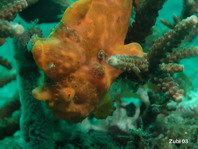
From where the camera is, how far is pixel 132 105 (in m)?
4.07

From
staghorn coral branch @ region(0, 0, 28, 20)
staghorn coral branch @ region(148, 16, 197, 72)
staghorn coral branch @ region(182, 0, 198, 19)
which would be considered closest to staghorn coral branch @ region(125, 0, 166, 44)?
staghorn coral branch @ region(148, 16, 197, 72)

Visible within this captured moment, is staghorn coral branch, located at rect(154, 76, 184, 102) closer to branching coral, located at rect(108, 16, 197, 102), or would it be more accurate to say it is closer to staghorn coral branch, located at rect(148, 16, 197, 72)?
branching coral, located at rect(108, 16, 197, 102)

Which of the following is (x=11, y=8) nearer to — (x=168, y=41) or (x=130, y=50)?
(x=130, y=50)

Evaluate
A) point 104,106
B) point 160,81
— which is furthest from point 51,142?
point 160,81

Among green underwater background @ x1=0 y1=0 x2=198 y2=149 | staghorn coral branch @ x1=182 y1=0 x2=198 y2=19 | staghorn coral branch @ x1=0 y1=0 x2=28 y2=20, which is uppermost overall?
staghorn coral branch @ x1=182 y1=0 x2=198 y2=19

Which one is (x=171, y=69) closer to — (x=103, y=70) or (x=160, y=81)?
(x=160, y=81)

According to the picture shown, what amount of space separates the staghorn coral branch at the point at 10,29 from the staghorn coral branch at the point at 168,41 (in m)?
1.51

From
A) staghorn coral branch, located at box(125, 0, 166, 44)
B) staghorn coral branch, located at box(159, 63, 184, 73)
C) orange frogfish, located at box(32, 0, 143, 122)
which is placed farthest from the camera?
staghorn coral branch, located at box(125, 0, 166, 44)

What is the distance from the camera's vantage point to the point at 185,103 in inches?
153

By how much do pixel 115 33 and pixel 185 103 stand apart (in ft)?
6.75

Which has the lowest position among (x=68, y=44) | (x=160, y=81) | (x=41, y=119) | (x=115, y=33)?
(x=41, y=119)

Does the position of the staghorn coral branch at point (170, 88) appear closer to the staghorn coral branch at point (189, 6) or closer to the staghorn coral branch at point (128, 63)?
the staghorn coral branch at point (128, 63)

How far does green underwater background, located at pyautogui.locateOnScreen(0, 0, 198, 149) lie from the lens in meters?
2.61

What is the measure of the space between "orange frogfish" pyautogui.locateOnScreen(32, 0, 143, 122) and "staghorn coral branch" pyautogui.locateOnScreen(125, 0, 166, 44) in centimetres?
56
